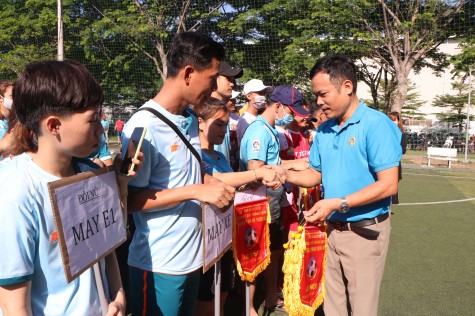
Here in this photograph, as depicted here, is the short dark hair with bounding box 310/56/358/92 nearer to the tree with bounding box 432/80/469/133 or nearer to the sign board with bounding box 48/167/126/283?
the sign board with bounding box 48/167/126/283

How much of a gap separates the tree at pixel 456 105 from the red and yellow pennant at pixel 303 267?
3602 centimetres

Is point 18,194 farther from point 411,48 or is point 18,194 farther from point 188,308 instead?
point 411,48

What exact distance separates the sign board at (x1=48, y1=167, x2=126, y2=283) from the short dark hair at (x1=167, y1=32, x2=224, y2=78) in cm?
76

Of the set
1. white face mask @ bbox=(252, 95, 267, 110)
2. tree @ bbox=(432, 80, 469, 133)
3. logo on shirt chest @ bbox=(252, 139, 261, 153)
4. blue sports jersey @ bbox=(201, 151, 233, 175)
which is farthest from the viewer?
tree @ bbox=(432, 80, 469, 133)

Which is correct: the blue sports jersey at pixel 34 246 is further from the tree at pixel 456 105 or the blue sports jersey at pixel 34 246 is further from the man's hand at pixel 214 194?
the tree at pixel 456 105

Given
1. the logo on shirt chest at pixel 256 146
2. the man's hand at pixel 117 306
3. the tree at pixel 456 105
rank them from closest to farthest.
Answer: the man's hand at pixel 117 306, the logo on shirt chest at pixel 256 146, the tree at pixel 456 105

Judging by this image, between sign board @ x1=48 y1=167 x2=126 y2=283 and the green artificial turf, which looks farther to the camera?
the green artificial turf

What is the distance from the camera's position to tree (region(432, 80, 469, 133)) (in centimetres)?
3556

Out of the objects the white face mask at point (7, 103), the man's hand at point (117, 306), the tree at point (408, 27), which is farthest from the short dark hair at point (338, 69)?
the tree at point (408, 27)

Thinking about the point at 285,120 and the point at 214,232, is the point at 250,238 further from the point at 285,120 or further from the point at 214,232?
the point at 285,120

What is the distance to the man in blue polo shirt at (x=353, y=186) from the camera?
2617 mm

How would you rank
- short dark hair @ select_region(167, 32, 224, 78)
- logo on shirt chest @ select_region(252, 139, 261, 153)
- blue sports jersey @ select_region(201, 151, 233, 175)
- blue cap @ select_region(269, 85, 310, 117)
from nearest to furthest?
short dark hair @ select_region(167, 32, 224, 78) < blue sports jersey @ select_region(201, 151, 233, 175) < logo on shirt chest @ select_region(252, 139, 261, 153) < blue cap @ select_region(269, 85, 310, 117)

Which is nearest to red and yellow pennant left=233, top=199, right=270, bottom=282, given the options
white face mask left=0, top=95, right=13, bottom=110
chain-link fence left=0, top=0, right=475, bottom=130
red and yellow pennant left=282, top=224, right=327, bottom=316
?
red and yellow pennant left=282, top=224, right=327, bottom=316

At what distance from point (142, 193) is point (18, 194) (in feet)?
2.41
